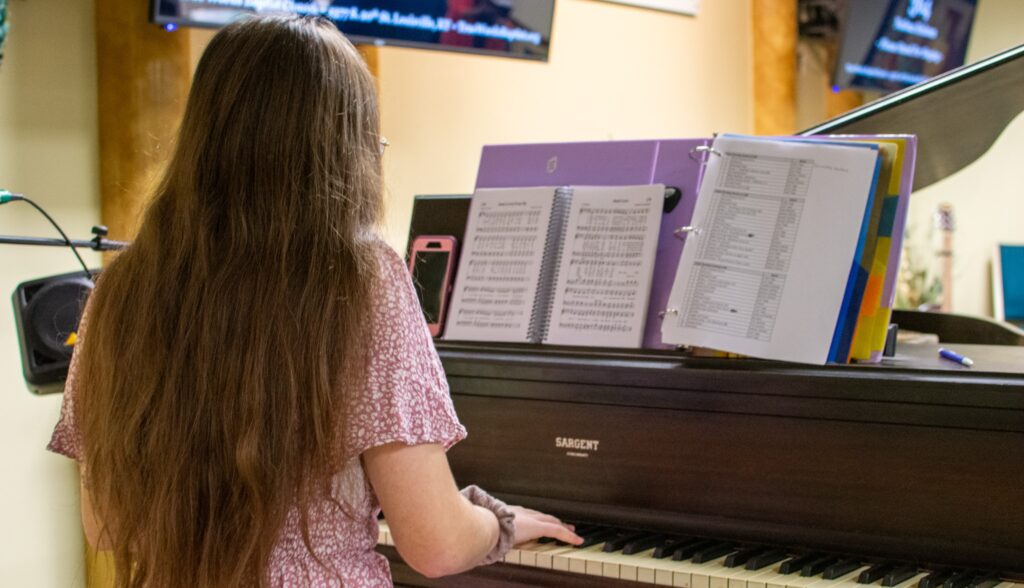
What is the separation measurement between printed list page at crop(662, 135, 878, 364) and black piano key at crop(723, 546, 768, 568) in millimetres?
330

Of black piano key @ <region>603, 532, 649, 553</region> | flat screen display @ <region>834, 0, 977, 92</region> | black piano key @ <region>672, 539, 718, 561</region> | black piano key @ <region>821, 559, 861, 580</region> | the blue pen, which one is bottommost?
black piano key @ <region>603, 532, 649, 553</region>

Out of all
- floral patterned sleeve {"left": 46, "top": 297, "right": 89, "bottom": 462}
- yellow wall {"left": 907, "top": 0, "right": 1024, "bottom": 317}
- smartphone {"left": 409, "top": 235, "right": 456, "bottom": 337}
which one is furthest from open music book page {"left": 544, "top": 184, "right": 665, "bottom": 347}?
yellow wall {"left": 907, "top": 0, "right": 1024, "bottom": 317}

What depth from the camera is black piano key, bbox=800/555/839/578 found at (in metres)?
1.78

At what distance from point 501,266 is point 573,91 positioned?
11.0ft

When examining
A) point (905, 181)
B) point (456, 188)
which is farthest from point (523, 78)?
point (905, 181)

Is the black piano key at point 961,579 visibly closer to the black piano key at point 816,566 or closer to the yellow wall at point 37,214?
the black piano key at point 816,566

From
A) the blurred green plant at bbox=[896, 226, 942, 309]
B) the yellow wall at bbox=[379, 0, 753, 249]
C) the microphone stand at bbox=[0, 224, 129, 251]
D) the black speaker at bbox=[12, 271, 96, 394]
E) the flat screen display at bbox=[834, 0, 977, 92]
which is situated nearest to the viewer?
the microphone stand at bbox=[0, 224, 129, 251]

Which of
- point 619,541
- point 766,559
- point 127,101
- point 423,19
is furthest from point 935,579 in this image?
point 423,19

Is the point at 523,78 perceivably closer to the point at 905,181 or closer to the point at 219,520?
the point at 905,181

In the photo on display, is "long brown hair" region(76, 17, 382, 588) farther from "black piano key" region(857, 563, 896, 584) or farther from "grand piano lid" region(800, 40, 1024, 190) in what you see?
"grand piano lid" region(800, 40, 1024, 190)

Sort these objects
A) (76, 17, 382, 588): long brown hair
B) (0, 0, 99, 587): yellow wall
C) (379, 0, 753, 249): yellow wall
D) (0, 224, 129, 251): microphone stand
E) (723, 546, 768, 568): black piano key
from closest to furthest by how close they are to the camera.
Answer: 1. (76, 17, 382, 588): long brown hair
2. (723, 546, 768, 568): black piano key
3. (0, 224, 129, 251): microphone stand
4. (0, 0, 99, 587): yellow wall
5. (379, 0, 753, 249): yellow wall

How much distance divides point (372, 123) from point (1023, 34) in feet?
23.4

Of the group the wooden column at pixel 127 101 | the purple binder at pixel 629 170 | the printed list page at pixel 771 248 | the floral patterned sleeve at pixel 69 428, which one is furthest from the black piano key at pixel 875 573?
the wooden column at pixel 127 101

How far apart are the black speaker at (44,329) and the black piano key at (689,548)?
5.41 ft
